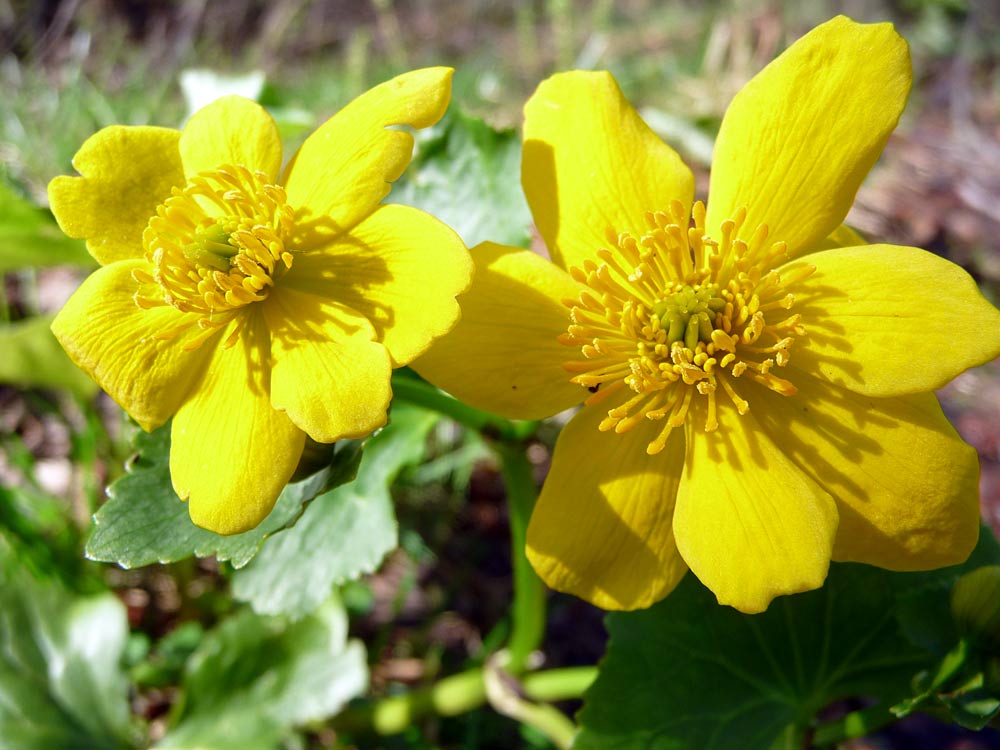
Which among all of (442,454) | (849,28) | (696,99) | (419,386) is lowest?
(442,454)

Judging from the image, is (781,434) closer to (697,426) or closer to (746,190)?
(697,426)

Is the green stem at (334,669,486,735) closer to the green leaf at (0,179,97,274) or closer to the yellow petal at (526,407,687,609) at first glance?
the yellow petal at (526,407,687,609)

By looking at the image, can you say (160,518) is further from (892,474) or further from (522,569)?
(892,474)

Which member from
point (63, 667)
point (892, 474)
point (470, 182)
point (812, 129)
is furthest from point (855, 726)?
point (63, 667)

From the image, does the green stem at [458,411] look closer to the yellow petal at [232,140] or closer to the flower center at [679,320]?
the flower center at [679,320]

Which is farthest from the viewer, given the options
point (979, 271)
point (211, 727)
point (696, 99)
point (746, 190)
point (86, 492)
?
point (696, 99)

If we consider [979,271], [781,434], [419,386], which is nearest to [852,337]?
[781,434]
